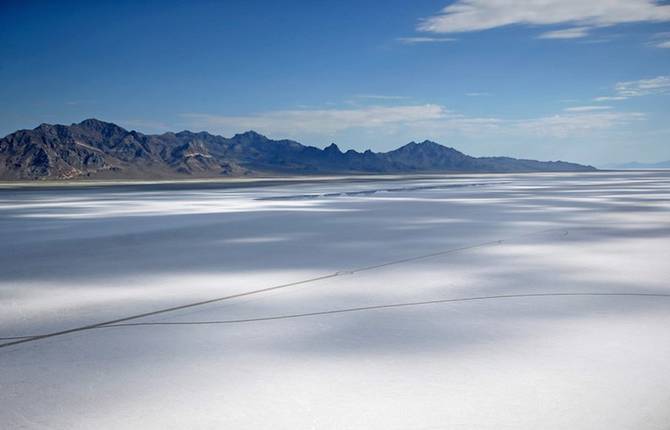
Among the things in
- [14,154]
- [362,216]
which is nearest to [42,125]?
[14,154]

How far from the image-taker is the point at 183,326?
6.82 metres

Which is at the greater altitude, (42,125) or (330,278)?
(42,125)

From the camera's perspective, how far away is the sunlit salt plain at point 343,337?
4.46 metres

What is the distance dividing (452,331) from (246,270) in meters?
4.82

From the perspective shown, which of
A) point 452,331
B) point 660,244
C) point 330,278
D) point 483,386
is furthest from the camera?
point 660,244

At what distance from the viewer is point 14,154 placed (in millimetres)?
162375

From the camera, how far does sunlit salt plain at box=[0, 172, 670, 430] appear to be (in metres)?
4.46

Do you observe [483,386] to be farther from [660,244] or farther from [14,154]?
[14,154]

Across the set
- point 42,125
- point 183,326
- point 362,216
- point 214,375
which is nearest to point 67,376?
point 214,375

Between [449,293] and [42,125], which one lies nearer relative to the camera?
[449,293]

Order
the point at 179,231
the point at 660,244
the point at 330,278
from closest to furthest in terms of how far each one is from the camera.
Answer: the point at 330,278 → the point at 660,244 → the point at 179,231

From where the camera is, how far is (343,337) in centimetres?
628

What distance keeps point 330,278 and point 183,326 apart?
3194 mm

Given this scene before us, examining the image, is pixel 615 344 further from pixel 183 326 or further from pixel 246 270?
pixel 246 270
